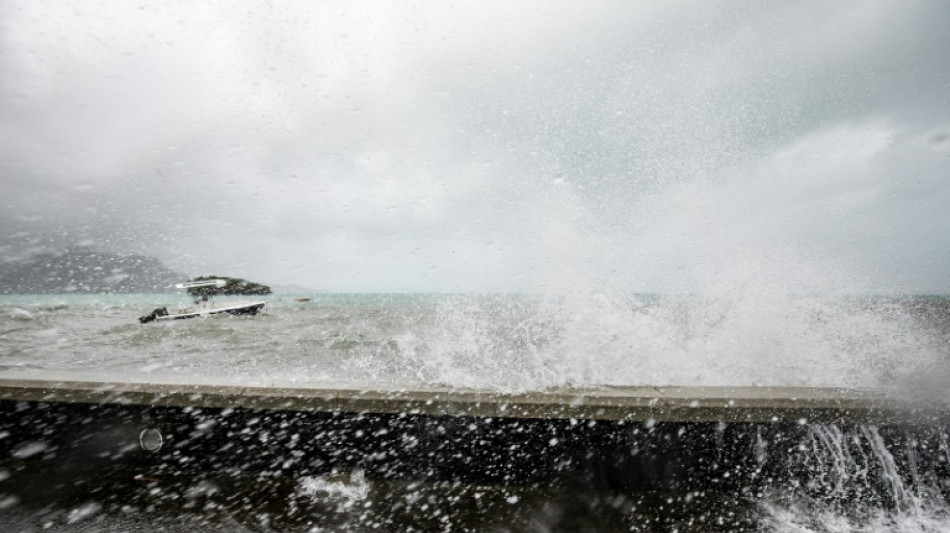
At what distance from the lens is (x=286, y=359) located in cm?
1141

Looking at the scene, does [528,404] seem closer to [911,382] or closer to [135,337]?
[911,382]

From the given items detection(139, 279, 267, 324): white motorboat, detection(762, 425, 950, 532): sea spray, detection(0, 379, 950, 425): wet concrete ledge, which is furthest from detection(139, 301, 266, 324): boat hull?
detection(762, 425, 950, 532): sea spray

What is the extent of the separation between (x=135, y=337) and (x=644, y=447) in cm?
2014

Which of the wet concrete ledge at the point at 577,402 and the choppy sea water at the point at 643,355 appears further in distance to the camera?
the choppy sea water at the point at 643,355

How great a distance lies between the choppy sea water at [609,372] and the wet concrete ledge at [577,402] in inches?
6.4

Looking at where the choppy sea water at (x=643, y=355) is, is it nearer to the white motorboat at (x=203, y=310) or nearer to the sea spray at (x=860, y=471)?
the sea spray at (x=860, y=471)

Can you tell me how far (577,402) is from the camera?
2.49 m

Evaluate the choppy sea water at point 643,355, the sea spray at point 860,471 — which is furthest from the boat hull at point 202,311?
the sea spray at point 860,471

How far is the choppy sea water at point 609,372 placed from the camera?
2.37 metres

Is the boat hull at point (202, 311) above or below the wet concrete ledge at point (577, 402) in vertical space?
above

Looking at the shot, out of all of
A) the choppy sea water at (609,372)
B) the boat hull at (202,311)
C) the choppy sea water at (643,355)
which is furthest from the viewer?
the boat hull at (202,311)

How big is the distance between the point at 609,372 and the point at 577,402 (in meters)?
3.65

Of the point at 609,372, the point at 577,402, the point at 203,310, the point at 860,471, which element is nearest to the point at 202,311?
the point at 203,310

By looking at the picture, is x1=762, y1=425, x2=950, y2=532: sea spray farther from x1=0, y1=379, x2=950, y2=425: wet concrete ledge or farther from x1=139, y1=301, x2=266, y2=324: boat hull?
x1=139, y1=301, x2=266, y2=324: boat hull
